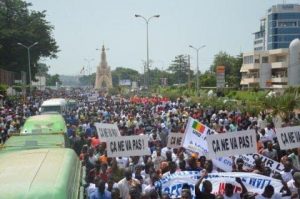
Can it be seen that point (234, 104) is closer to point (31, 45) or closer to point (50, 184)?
point (50, 184)

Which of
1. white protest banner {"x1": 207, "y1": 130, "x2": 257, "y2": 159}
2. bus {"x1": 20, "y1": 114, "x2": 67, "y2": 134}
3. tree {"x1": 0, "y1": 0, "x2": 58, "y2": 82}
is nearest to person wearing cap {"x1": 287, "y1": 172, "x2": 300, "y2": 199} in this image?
white protest banner {"x1": 207, "y1": 130, "x2": 257, "y2": 159}

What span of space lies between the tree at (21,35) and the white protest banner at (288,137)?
213 feet

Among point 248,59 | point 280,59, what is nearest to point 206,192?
point 280,59

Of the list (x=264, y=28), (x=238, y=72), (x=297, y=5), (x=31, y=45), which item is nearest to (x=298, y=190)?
(x=31, y=45)

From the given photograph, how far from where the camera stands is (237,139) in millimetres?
10969

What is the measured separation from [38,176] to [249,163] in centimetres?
635

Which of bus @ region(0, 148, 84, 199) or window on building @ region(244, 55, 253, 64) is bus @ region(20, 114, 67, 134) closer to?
bus @ region(0, 148, 84, 199)

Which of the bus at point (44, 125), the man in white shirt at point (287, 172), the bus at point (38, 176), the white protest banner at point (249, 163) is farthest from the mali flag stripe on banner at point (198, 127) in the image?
the bus at point (44, 125)

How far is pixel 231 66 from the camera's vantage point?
108 m

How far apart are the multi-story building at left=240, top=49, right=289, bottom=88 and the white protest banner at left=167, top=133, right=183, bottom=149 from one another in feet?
228

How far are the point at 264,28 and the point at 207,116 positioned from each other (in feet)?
414

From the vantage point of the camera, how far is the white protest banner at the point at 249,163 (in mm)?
11570

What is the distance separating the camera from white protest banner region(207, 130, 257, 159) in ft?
35.4

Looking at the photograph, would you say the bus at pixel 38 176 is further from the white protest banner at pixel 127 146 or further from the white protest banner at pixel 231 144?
the white protest banner at pixel 231 144
